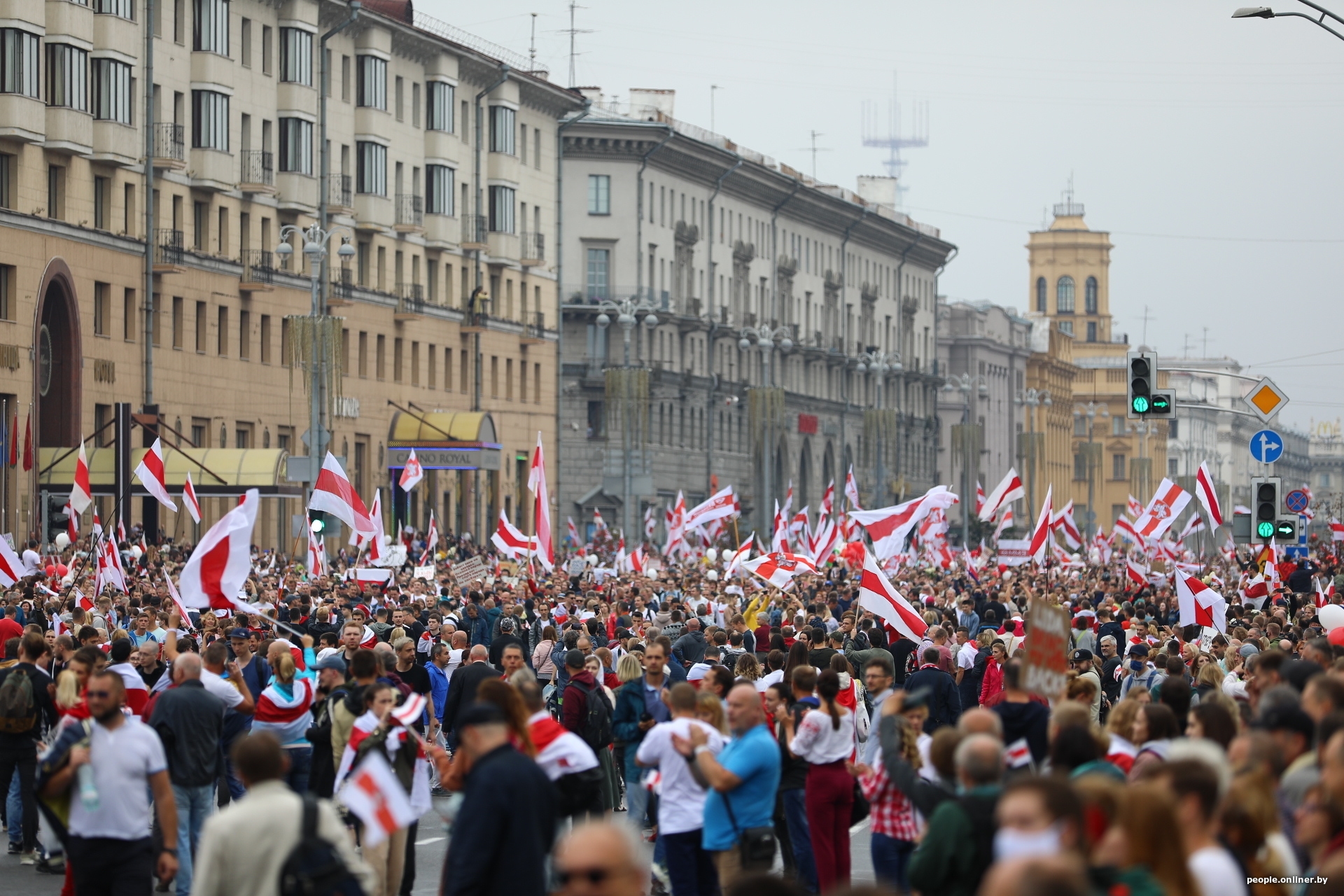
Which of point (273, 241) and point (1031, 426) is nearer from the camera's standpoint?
point (273, 241)

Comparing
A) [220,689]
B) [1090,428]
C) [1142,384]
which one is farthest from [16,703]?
[1090,428]

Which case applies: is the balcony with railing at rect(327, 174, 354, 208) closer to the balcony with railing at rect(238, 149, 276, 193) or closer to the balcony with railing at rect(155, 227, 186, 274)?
the balcony with railing at rect(238, 149, 276, 193)

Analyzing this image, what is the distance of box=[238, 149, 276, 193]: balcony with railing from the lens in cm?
6097

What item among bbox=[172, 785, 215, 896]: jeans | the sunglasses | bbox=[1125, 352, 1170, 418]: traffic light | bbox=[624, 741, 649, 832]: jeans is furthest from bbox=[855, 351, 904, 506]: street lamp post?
the sunglasses

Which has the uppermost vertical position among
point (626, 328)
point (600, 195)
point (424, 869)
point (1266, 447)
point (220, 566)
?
point (600, 195)

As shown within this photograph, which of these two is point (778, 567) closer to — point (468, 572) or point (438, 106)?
point (468, 572)

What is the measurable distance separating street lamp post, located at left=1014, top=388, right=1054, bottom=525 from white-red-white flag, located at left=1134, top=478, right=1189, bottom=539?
71893 mm

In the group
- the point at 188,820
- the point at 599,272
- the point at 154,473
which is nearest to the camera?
the point at 188,820

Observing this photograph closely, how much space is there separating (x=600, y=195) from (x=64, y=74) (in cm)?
3763

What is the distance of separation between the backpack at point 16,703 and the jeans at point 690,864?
516 cm

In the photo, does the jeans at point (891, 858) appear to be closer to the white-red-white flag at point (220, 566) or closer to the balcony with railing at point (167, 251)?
the white-red-white flag at point (220, 566)

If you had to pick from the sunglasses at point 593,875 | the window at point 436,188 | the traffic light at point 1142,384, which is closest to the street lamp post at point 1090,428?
the window at point 436,188

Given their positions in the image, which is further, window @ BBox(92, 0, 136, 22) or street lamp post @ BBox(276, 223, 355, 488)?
window @ BBox(92, 0, 136, 22)

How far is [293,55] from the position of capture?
63.6m
